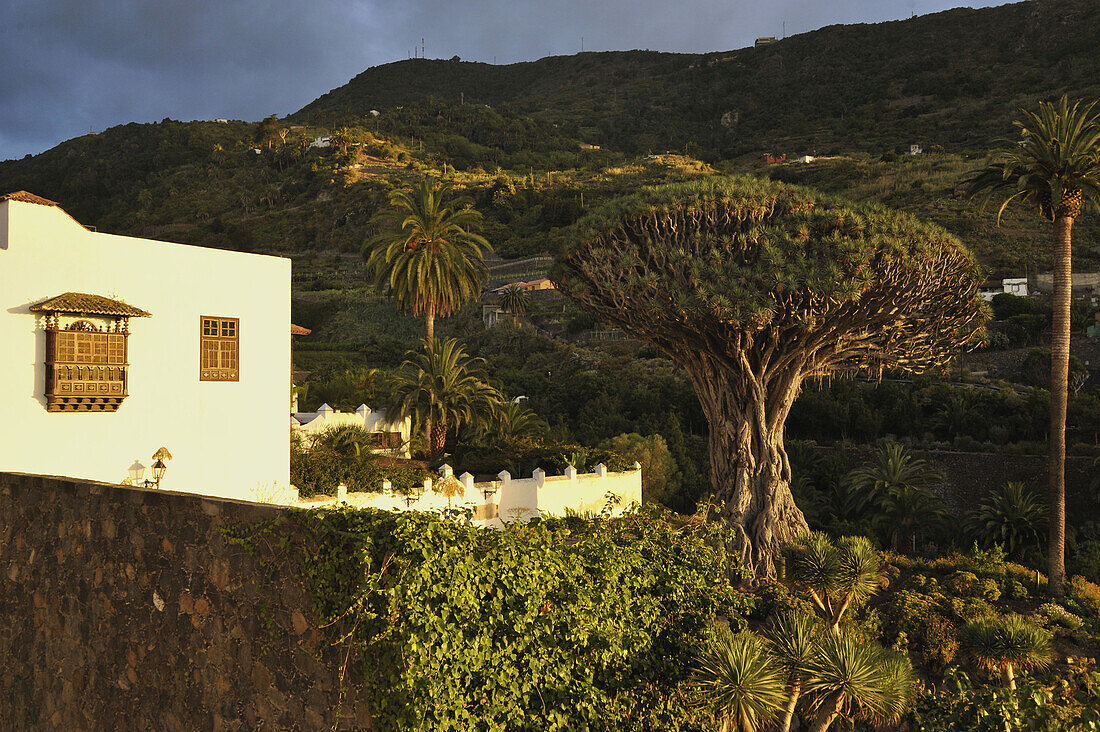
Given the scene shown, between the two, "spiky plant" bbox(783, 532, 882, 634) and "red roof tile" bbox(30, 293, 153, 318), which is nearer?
"spiky plant" bbox(783, 532, 882, 634)

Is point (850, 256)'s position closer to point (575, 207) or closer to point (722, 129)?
point (575, 207)

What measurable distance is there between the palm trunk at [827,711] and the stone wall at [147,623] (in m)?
5.67

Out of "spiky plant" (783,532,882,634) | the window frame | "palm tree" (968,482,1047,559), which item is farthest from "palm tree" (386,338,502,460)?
"palm tree" (968,482,1047,559)

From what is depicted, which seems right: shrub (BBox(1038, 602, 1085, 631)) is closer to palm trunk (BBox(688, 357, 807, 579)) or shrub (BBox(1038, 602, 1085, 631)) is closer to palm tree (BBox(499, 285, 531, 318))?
palm trunk (BBox(688, 357, 807, 579))

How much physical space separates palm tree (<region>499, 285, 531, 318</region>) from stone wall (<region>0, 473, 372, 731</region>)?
46.0 meters

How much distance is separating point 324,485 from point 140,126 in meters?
97.0

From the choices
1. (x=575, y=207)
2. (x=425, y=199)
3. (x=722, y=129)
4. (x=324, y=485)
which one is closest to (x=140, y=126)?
(x=575, y=207)

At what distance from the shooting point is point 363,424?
86.6ft

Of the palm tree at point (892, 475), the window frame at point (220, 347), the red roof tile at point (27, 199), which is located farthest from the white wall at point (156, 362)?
the palm tree at point (892, 475)

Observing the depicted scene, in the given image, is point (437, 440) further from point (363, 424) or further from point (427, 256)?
point (427, 256)

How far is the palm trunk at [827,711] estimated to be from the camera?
8805 millimetres

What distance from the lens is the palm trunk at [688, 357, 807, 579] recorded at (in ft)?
64.2

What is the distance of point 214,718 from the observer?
6672 mm

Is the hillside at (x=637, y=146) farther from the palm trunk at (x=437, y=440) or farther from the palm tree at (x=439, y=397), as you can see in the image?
the palm trunk at (x=437, y=440)
